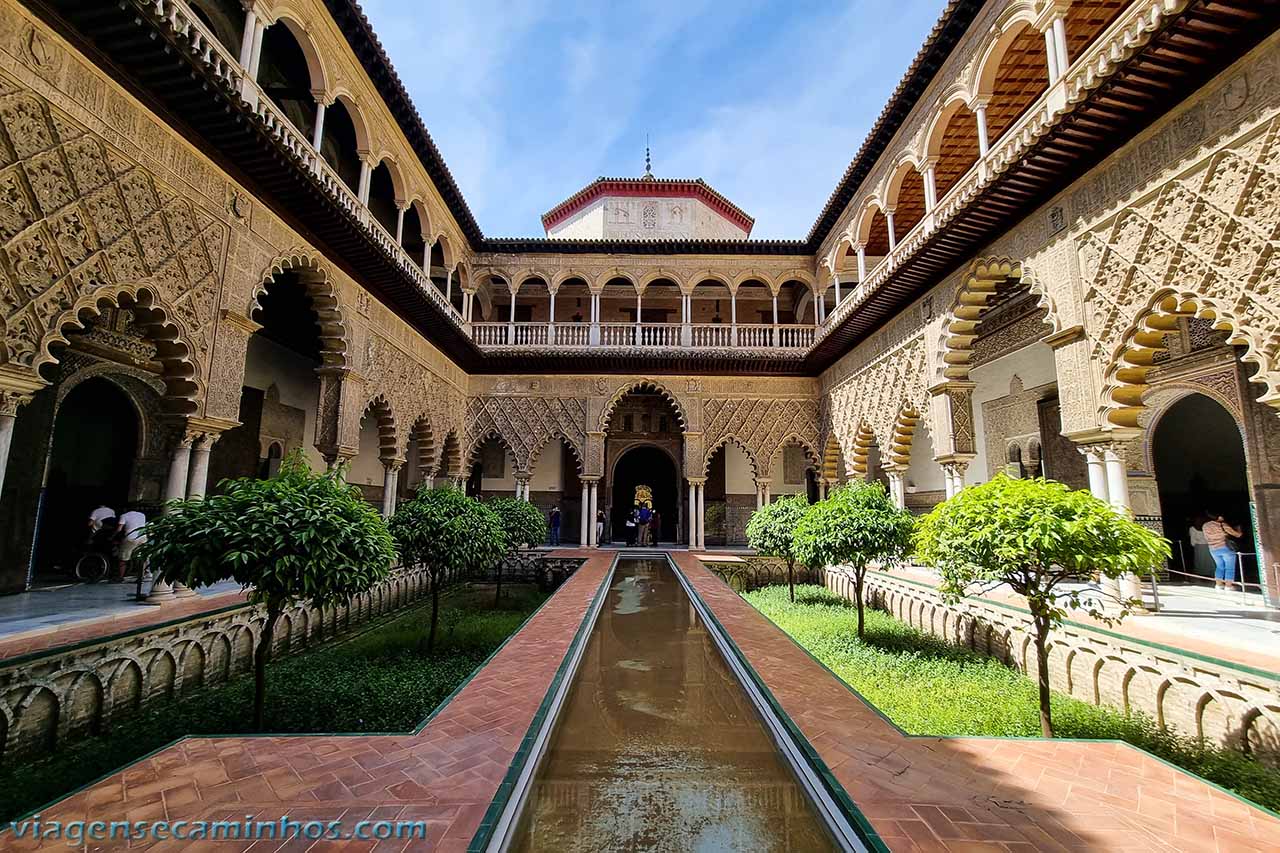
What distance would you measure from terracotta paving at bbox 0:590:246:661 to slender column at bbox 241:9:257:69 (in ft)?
18.1

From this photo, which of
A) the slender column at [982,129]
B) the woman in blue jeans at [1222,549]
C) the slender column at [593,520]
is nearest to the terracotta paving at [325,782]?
the slender column at [982,129]

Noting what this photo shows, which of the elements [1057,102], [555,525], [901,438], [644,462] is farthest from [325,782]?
[644,462]

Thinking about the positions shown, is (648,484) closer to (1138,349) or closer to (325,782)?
(1138,349)

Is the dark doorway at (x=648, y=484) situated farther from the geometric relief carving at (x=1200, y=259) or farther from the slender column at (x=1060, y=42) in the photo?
the slender column at (x=1060, y=42)

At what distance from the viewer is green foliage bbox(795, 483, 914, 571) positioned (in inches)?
247

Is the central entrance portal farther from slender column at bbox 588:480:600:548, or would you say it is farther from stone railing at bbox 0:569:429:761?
stone railing at bbox 0:569:429:761

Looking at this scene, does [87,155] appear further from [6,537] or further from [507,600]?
[507,600]

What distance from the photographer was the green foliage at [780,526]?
8.40m

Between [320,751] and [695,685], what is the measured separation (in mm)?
2498

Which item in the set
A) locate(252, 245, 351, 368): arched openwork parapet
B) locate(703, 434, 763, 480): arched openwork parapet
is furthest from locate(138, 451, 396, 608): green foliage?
locate(703, 434, 763, 480): arched openwork parapet

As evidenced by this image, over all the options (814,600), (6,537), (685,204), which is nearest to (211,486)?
(6,537)

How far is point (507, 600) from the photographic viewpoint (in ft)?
29.1

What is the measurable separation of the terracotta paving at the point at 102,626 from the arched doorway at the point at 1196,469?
1178 centimetres

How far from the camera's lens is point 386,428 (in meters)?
9.80
